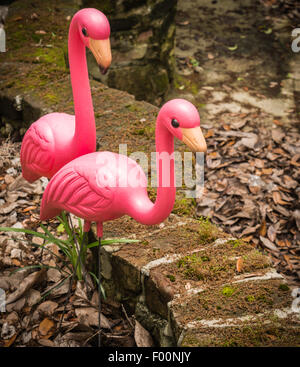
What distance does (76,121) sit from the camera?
1.71m

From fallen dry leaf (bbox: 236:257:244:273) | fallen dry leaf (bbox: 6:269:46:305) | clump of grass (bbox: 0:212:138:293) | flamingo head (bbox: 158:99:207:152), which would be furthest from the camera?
fallen dry leaf (bbox: 6:269:46:305)

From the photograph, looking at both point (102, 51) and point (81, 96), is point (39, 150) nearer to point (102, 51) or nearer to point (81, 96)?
point (81, 96)

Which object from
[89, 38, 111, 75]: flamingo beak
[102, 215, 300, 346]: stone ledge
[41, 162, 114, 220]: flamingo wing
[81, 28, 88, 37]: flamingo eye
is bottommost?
[102, 215, 300, 346]: stone ledge

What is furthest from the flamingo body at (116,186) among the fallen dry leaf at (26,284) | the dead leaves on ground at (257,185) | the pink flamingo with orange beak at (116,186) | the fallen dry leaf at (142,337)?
the dead leaves on ground at (257,185)

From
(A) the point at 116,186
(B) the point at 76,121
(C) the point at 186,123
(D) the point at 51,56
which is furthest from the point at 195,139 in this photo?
(D) the point at 51,56

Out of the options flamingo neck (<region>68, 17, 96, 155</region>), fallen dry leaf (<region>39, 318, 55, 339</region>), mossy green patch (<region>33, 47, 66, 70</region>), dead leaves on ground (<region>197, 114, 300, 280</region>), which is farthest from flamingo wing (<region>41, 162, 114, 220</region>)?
mossy green patch (<region>33, 47, 66, 70</region>)

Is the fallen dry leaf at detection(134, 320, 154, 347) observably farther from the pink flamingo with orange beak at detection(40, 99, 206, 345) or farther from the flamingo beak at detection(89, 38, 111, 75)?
the flamingo beak at detection(89, 38, 111, 75)

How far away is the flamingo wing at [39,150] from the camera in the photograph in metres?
1.81

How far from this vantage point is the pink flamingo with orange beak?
4.70 feet

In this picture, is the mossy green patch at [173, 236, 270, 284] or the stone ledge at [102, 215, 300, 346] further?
the mossy green patch at [173, 236, 270, 284]

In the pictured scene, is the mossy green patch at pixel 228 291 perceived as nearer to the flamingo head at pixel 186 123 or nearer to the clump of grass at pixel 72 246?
the clump of grass at pixel 72 246

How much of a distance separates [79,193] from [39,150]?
398 mm

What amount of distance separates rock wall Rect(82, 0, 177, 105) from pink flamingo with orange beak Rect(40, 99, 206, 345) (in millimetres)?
2123

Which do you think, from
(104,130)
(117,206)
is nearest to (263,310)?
(117,206)
